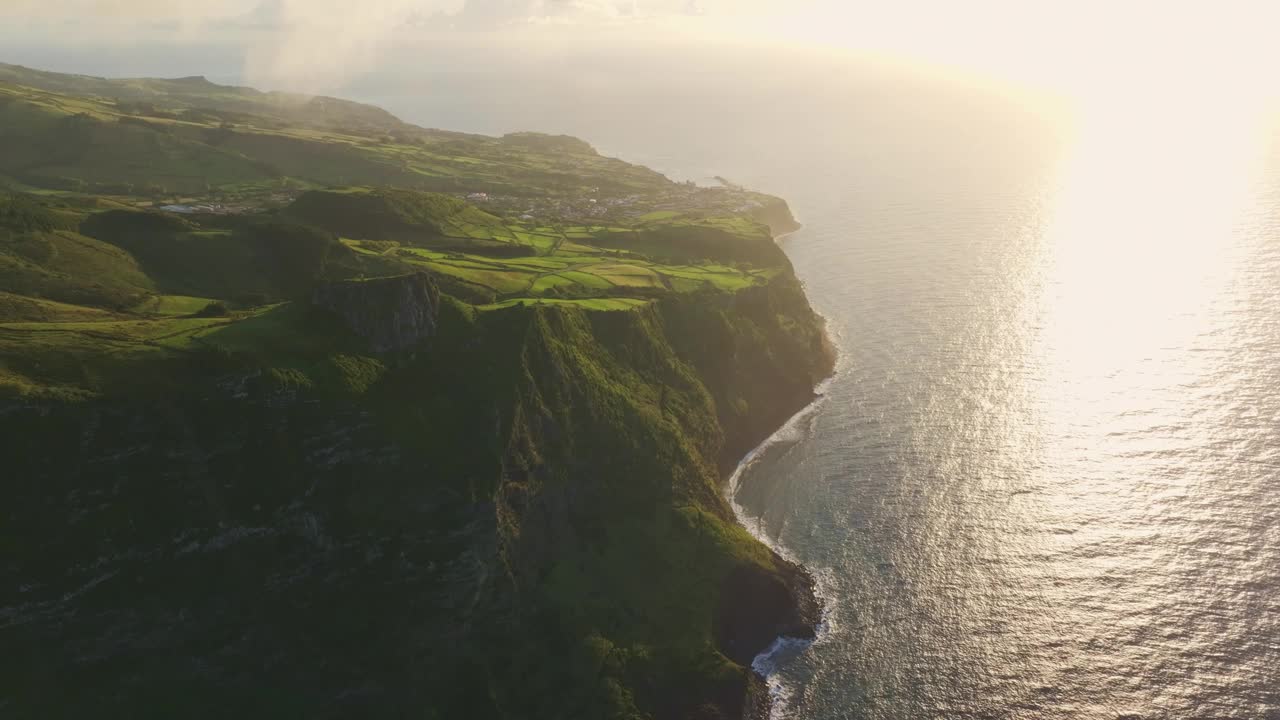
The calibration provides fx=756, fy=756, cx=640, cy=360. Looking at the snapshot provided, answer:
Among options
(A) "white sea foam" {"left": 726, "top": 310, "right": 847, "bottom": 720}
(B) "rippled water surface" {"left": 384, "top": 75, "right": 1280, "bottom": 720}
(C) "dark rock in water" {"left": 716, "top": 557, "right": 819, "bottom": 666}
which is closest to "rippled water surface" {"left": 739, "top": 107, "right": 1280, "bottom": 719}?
(B) "rippled water surface" {"left": 384, "top": 75, "right": 1280, "bottom": 720}

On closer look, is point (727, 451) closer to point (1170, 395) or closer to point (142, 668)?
point (1170, 395)

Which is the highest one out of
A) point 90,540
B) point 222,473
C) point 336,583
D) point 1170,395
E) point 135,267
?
point 1170,395

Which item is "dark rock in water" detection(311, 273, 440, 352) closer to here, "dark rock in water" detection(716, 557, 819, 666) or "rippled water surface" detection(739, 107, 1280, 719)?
"dark rock in water" detection(716, 557, 819, 666)

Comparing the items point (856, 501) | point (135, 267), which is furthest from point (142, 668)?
point (856, 501)

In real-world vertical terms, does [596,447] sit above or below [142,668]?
above

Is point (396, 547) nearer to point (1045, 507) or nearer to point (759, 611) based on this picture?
point (759, 611)

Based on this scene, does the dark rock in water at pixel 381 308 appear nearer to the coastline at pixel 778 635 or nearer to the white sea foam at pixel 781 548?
the coastline at pixel 778 635

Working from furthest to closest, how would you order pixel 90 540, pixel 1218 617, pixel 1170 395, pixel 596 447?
pixel 1170 395 < pixel 596 447 < pixel 1218 617 < pixel 90 540
